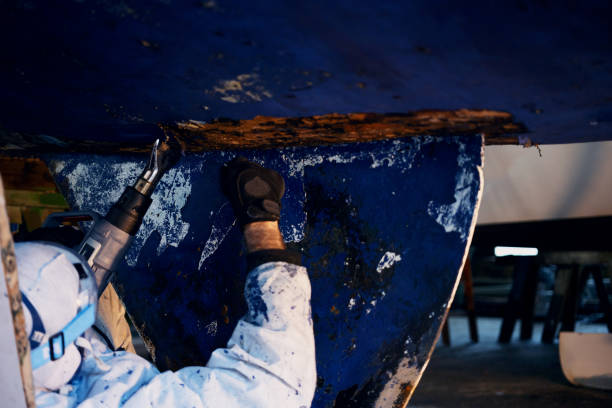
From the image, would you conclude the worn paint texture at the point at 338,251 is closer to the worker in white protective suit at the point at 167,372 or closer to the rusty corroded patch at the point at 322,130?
the rusty corroded patch at the point at 322,130

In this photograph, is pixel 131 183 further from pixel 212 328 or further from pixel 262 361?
pixel 262 361

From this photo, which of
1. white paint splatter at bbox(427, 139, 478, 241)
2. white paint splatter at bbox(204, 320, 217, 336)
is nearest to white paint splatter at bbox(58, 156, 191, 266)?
white paint splatter at bbox(204, 320, 217, 336)

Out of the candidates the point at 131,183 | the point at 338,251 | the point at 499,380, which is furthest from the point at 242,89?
the point at 499,380

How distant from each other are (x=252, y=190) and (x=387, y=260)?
0.31m

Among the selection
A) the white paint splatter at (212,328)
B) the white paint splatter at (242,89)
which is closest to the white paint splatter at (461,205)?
the white paint splatter at (242,89)

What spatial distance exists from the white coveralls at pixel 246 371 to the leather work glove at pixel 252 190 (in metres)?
0.12

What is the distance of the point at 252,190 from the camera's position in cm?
104

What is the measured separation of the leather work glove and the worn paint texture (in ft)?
0.36

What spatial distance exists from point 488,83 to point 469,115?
5.0 inches

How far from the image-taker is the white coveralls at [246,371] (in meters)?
0.82

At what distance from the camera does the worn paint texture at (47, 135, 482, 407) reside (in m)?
1.02

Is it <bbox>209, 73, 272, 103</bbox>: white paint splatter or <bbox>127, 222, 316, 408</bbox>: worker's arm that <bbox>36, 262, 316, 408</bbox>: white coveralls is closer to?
<bbox>127, 222, 316, 408</bbox>: worker's arm

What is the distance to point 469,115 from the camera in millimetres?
893

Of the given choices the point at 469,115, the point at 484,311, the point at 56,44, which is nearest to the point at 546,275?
the point at 484,311
